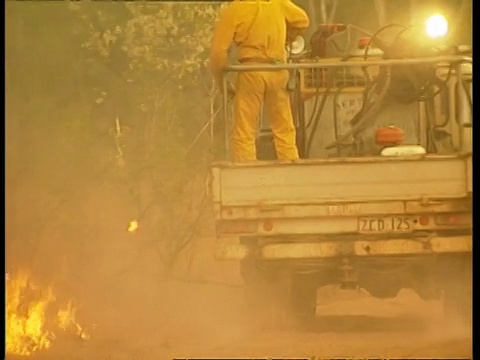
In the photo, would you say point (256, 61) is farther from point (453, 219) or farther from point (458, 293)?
point (458, 293)

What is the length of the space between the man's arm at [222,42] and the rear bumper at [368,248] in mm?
1164

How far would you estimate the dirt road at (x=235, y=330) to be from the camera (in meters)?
5.14

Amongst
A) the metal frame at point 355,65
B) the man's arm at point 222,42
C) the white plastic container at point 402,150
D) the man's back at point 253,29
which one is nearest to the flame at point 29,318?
the metal frame at point 355,65

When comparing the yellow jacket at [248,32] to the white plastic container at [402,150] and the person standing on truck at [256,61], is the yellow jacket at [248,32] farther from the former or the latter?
the white plastic container at [402,150]

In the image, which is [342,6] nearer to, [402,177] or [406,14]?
[406,14]

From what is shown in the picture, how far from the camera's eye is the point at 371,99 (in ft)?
19.0

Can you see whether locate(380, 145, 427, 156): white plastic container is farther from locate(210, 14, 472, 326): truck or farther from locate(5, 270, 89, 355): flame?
locate(5, 270, 89, 355): flame

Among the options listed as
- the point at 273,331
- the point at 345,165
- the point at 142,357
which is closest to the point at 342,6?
the point at 345,165

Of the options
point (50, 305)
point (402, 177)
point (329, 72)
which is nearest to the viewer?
point (402, 177)

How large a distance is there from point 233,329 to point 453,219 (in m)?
1.51

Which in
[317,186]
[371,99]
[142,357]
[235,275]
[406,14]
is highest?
[406,14]

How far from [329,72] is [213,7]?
3.11ft

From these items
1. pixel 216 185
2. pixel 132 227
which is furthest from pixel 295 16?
pixel 132 227

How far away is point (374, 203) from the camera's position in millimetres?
5078
